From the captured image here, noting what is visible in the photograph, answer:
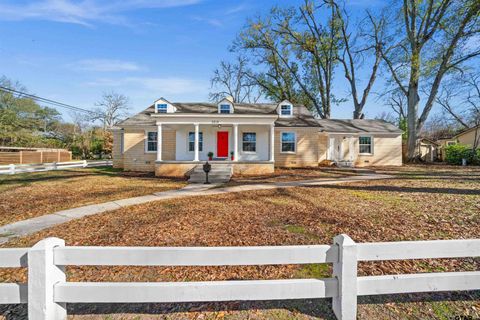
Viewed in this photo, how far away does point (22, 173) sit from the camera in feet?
53.0

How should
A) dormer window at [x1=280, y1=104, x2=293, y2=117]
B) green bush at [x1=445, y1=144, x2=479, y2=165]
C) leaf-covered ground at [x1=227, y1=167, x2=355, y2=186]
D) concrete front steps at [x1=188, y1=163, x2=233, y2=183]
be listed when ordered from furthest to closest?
green bush at [x1=445, y1=144, x2=479, y2=165] < dormer window at [x1=280, y1=104, x2=293, y2=117] < concrete front steps at [x1=188, y1=163, x2=233, y2=183] < leaf-covered ground at [x1=227, y1=167, x2=355, y2=186]

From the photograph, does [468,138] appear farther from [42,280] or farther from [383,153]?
[42,280]

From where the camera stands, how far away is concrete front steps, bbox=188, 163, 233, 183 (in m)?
13.2

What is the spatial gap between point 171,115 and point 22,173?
11.7 m

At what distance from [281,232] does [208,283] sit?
2.74 m

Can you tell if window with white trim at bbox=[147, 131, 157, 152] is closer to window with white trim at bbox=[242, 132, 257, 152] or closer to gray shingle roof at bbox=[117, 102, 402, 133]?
gray shingle roof at bbox=[117, 102, 402, 133]

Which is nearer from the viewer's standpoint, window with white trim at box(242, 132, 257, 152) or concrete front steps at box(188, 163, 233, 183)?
concrete front steps at box(188, 163, 233, 183)

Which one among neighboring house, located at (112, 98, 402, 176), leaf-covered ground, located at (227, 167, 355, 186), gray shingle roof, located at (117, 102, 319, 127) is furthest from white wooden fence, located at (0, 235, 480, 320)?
gray shingle roof, located at (117, 102, 319, 127)

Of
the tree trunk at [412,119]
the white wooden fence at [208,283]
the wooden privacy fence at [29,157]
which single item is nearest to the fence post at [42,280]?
the white wooden fence at [208,283]

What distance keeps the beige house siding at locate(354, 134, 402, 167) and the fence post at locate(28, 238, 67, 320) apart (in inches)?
869

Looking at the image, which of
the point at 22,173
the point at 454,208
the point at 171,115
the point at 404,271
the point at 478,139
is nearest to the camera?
the point at 404,271

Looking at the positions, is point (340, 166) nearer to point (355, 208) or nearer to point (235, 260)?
point (355, 208)

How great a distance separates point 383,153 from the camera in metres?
20.6

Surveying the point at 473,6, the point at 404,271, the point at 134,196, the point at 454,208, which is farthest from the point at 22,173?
the point at 473,6
